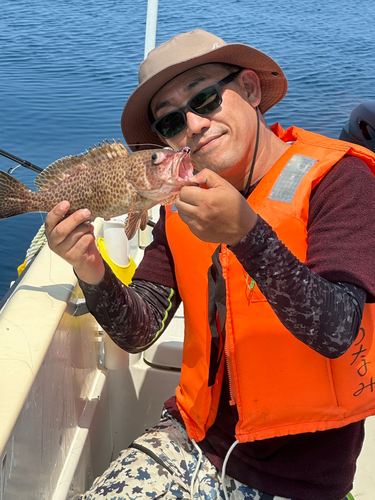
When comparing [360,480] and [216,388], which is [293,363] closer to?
[216,388]

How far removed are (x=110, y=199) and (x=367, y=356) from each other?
3.85ft

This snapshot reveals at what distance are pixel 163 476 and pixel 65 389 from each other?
61 cm

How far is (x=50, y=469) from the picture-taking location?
234 centimetres

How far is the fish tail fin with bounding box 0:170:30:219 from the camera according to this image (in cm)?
206

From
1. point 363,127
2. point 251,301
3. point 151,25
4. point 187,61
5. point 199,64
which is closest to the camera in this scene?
point 251,301

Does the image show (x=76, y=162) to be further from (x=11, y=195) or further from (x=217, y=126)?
(x=217, y=126)

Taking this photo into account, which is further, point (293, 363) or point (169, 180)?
point (293, 363)

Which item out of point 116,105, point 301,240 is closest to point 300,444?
point 301,240

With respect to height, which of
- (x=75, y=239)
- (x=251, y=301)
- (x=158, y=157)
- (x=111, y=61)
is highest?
(x=158, y=157)

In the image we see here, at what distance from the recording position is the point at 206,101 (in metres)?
2.31

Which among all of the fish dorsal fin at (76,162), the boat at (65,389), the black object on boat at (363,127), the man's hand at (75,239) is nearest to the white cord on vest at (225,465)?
the boat at (65,389)

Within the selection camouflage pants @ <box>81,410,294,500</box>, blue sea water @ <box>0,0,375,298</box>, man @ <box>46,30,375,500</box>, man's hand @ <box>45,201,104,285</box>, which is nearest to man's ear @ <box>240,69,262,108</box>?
man @ <box>46,30,375,500</box>

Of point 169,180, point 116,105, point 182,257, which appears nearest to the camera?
point 169,180

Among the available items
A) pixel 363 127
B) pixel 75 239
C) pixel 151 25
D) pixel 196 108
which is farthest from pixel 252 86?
pixel 363 127
